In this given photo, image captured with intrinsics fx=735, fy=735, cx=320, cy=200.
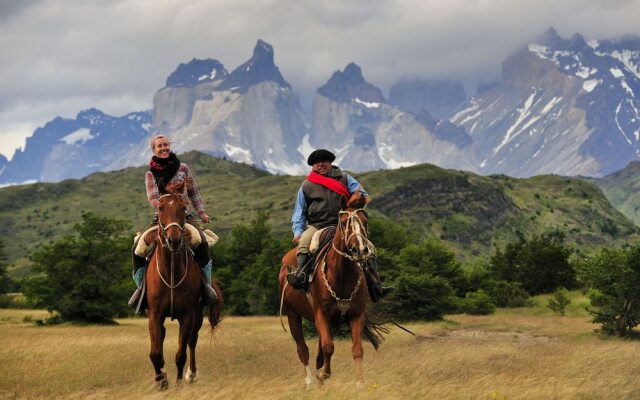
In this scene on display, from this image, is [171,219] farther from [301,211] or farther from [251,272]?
[251,272]

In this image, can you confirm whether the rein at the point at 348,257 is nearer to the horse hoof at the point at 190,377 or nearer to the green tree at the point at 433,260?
the horse hoof at the point at 190,377

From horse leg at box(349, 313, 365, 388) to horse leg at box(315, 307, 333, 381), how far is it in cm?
42

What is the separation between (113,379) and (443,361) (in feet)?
26.6

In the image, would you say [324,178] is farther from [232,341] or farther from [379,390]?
[232,341]

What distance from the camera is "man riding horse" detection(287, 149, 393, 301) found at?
1426cm

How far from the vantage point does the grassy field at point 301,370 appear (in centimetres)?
A: 1239

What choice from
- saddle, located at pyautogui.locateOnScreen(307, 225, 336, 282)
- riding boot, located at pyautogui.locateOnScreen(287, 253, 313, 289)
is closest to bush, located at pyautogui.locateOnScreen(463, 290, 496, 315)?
riding boot, located at pyautogui.locateOnScreen(287, 253, 313, 289)

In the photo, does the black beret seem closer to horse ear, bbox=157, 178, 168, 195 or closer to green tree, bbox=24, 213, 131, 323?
horse ear, bbox=157, 178, 168, 195

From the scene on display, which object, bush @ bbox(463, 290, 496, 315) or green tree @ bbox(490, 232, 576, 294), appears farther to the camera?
green tree @ bbox(490, 232, 576, 294)

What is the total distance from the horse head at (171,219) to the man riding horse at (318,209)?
2.15 m

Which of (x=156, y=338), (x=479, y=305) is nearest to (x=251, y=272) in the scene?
(x=479, y=305)

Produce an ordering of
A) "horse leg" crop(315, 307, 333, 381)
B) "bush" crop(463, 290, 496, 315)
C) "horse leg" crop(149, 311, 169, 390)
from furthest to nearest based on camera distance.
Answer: "bush" crop(463, 290, 496, 315)
"horse leg" crop(149, 311, 169, 390)
"horse leg" crop(315, 307, 333, 381)

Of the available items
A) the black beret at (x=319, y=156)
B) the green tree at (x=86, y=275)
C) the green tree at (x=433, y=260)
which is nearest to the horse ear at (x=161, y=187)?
the black beret at (x=319, y=156)

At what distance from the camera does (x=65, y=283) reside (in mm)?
43094
